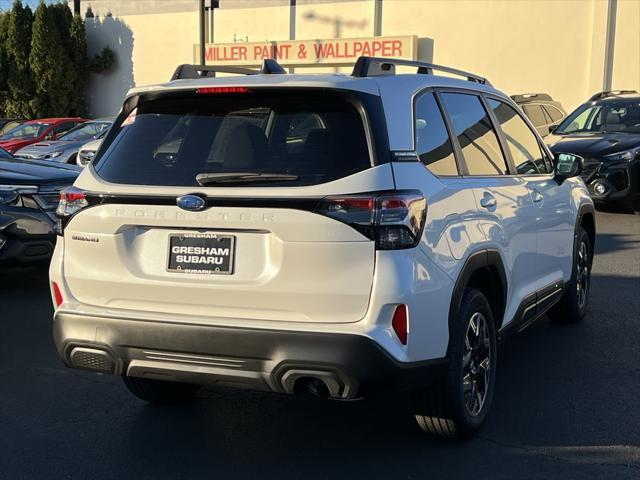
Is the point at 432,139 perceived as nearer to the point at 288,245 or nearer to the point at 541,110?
the point at 288,245

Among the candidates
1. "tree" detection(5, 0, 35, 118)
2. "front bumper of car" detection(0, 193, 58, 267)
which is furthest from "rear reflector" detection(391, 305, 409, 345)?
"tree" detection(5, 0, 35, 118)

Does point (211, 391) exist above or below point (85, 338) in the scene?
below

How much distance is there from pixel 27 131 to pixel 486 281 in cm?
1868

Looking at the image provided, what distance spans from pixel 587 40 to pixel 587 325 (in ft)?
64.2

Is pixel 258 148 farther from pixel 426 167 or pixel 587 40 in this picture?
pixel 587 40

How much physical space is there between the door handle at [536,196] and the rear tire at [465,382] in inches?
43.7

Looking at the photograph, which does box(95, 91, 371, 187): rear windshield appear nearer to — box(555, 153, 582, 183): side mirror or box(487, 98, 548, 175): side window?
box(487, 98, 548, 175): side window

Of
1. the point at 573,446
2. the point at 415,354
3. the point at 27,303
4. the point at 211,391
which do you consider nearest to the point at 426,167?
the point at 415,354

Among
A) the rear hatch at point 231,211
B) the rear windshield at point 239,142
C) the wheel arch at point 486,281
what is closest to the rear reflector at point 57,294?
the rear hatch at point 231,211

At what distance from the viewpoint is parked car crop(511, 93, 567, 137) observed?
17.2 metres

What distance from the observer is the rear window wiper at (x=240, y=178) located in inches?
133

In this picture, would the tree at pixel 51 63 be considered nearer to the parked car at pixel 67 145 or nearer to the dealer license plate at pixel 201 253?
the parked car at pixel 67 145

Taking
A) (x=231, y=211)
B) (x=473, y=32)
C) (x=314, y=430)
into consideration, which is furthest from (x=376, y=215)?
(x=473, y=32)

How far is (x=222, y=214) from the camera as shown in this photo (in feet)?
11.1
